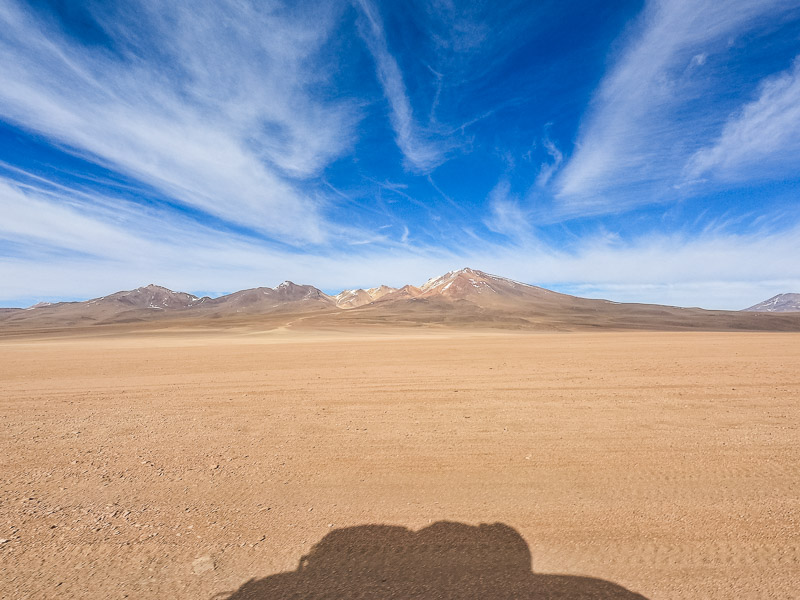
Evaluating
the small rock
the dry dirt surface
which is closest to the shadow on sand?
the dry dirt surface

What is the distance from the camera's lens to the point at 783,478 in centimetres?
525

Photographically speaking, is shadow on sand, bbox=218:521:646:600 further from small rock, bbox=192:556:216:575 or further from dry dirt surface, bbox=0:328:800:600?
small rock, bbox=192:556:216:575

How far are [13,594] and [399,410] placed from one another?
6573 mm

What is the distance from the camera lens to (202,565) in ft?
12.2

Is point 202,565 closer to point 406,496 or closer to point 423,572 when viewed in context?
point 423,572

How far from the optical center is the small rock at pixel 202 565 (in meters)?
3.64

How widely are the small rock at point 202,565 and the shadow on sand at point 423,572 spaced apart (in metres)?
0.49

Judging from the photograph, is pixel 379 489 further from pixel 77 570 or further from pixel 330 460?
pixel 77 570

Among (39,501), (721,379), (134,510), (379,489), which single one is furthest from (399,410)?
(721,379)

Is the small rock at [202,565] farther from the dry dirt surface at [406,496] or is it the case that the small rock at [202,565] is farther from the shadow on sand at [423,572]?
the shadow on sand at [423,572]

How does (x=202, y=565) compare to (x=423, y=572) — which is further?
(x=202, y=565)

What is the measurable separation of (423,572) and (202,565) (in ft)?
6.98

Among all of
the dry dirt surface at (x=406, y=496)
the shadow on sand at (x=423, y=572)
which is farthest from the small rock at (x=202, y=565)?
the shadow on sand at (x=423, y=572)

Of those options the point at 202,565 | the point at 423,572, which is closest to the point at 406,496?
the point at 423,572
